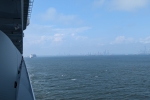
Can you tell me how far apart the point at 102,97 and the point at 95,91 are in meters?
4.69

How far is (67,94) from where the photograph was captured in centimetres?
3597

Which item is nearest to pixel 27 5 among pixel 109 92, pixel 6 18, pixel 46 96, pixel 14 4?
pixel 6 18

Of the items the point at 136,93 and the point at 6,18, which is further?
the point at 136,93

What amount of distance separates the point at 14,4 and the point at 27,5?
2.93 m

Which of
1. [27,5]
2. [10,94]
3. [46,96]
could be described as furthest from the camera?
[46,96]

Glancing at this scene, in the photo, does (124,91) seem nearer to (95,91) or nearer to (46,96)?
(95,91)

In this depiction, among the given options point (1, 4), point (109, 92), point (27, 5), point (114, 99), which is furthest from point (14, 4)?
point (109, 92)

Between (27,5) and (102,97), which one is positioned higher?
(27,5)

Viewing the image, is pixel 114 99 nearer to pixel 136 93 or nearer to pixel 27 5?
pixel 136 93

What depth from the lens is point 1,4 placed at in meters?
8.56

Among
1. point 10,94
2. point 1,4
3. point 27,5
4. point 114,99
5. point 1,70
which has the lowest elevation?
point 114,99

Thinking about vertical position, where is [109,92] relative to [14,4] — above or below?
below

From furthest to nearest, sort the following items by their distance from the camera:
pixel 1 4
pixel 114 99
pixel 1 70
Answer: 1. pixel 114 99
2. pixel 1 4
3. pixel 1 70

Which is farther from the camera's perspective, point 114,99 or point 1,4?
point 114,99
